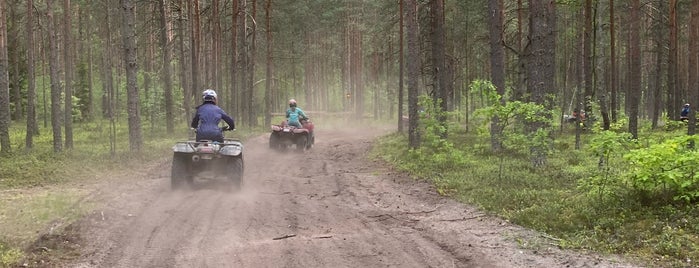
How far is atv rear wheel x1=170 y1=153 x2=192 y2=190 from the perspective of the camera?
953 centimetres

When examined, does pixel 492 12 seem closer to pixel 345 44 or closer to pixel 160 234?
pixel 160 234

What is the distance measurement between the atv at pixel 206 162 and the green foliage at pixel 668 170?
6.57 m

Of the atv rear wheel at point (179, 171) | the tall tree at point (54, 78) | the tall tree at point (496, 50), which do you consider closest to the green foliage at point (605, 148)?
the atv rear wheel at point (179, 171)

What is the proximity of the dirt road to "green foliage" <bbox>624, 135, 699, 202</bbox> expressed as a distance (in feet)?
5.63

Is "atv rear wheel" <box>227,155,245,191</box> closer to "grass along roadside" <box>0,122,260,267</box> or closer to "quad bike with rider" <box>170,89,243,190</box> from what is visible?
"quad bike with rider" <box>170,89,243,190</box>

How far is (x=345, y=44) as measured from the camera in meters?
46.1

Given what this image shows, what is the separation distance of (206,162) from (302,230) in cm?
341

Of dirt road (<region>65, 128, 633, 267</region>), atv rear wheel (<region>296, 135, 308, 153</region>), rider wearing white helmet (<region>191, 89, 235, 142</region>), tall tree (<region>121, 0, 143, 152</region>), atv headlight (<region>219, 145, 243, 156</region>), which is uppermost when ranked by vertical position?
tall tree (<region>121, 0, 143, 152</region>)

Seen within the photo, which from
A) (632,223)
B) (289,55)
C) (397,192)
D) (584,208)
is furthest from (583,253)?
(289,55)

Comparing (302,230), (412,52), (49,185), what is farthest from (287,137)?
(302,230)

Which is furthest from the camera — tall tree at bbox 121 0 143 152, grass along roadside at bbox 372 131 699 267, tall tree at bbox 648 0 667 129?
tall tree at bbox 648 0 667 129

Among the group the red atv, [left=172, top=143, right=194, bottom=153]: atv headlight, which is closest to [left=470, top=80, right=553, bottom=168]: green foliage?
[left=172, top=143, right=194, bottom=153]: atv headlight

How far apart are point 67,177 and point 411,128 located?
9.63 meters

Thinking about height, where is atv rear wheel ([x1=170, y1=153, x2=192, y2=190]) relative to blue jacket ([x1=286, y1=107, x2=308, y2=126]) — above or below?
below
